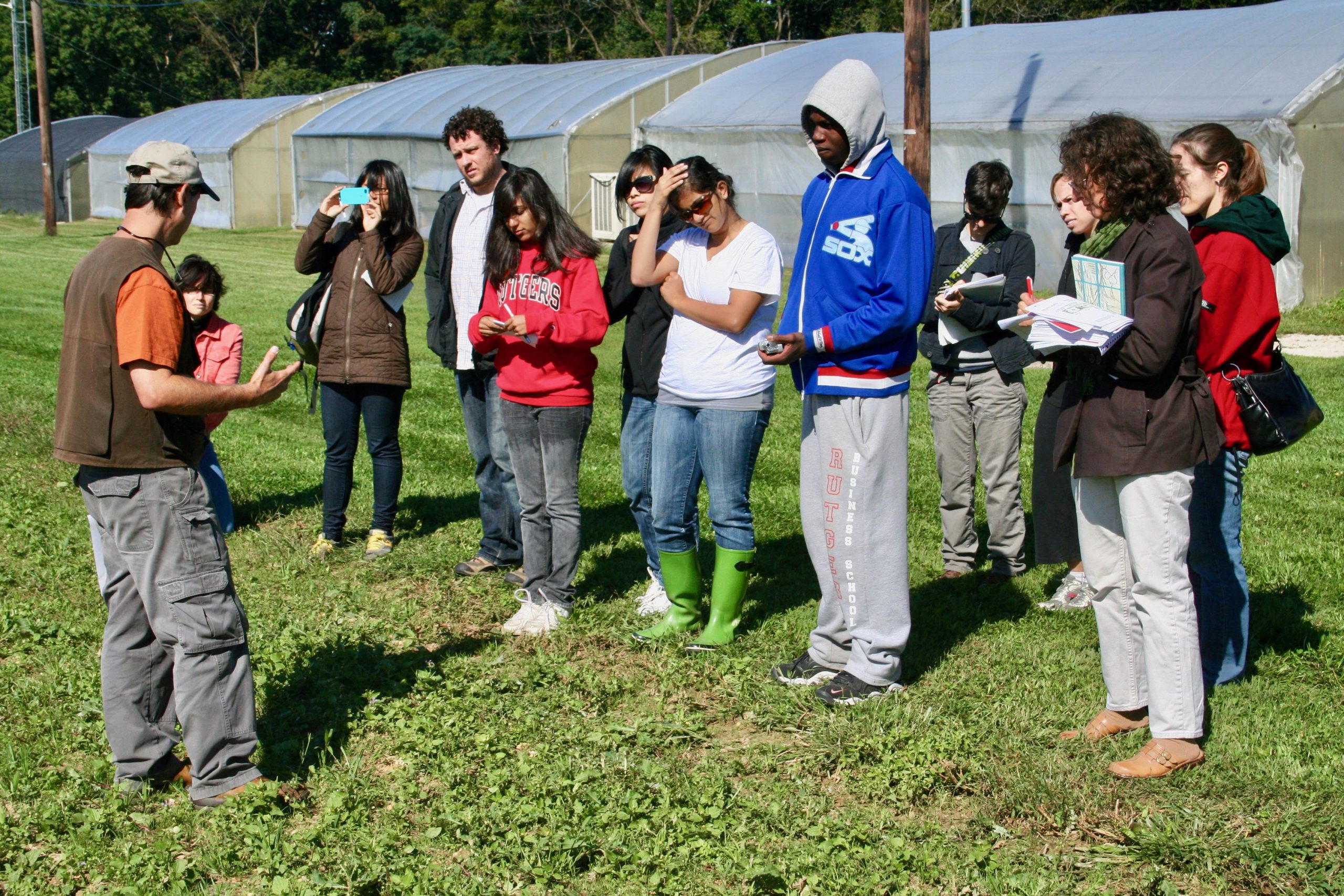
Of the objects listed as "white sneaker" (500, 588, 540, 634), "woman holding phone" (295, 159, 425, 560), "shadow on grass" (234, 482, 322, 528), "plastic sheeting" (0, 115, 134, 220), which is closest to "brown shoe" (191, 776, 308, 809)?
"white sneaker" (500, 588, 540, 634)

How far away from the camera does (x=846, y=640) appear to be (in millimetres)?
4660

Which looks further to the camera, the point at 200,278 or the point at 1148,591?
the point at 200,278

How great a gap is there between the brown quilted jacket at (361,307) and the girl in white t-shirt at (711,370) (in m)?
1.81

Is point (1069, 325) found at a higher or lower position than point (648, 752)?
higher

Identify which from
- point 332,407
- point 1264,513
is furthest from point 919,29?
point 332,407

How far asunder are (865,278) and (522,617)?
2.19m

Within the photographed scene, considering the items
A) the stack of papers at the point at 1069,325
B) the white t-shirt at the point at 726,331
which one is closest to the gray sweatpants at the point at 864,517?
the white t-shirt at the point at 726,331

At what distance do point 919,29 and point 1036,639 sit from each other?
8.40m

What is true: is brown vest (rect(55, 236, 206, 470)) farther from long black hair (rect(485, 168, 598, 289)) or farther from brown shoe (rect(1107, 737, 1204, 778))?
brown shoe (rect(1107, 737, 1204, 778))

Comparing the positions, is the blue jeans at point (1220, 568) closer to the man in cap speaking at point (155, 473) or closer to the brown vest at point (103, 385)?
the man in cap speaking at point (155, 473)

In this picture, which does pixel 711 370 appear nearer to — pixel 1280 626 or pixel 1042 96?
pixel 1280 626

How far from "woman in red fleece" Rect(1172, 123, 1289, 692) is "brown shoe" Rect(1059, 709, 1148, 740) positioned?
0.46m

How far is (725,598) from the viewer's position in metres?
5.05

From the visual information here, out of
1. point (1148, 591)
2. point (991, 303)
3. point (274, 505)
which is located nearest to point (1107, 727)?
point (1148, 591)
